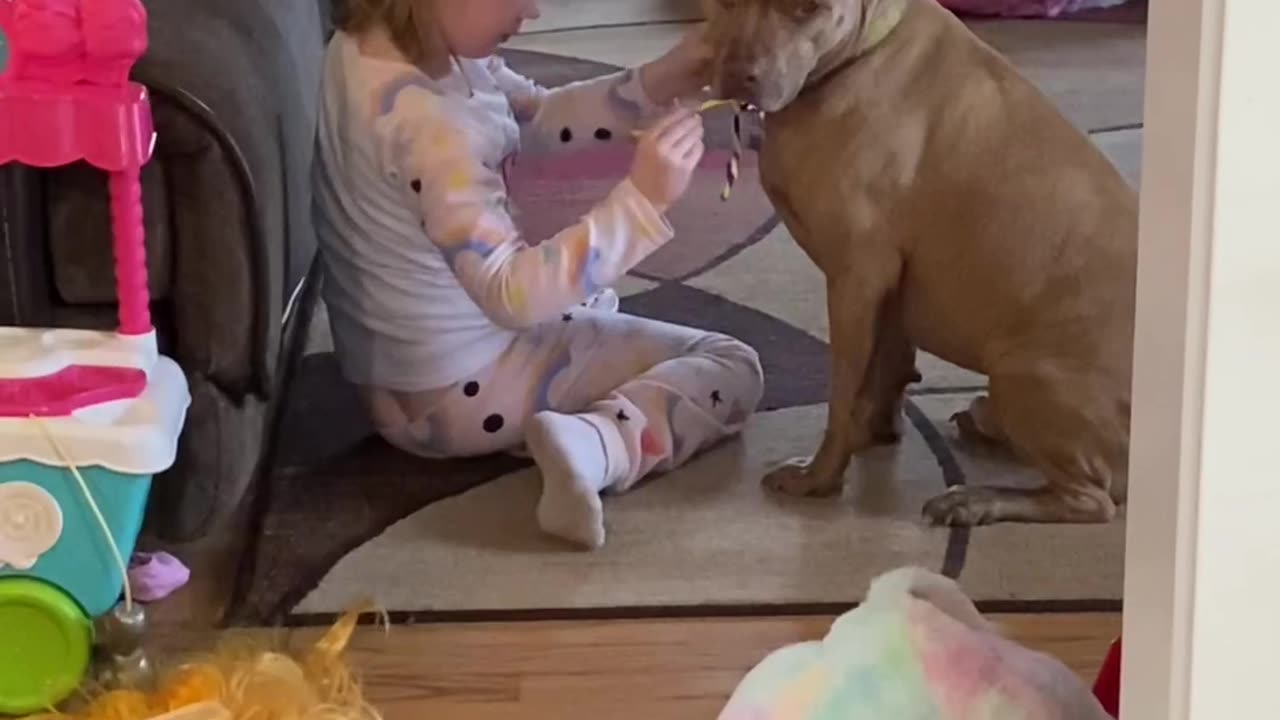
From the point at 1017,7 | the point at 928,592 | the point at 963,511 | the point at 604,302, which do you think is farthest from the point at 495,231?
the point at 1017,7

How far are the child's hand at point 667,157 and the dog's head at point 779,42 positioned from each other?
57 mm

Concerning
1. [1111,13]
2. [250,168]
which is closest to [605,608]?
[250,168]

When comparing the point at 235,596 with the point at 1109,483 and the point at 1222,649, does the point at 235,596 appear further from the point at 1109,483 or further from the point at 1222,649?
the point at 1222,649

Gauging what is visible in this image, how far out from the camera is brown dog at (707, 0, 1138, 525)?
1.71 m

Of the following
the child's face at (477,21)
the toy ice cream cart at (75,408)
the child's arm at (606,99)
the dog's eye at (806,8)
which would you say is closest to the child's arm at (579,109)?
the child's arm at (606,99)

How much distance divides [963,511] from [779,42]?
506mm

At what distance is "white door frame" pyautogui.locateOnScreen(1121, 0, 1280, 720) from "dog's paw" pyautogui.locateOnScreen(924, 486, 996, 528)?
2.87 feet

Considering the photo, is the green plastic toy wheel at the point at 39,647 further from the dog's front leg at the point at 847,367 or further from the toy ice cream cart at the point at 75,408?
the dog's front leg at the point at 847,367

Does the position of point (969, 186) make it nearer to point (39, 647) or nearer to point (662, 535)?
point (662, 535)

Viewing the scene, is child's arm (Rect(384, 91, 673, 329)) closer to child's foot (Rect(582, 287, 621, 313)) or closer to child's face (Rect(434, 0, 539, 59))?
child's face (Rect(434, 0, 539, 59))

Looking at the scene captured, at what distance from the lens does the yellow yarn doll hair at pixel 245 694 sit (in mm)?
1408

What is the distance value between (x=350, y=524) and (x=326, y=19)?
3.24ft

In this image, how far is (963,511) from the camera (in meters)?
1.76

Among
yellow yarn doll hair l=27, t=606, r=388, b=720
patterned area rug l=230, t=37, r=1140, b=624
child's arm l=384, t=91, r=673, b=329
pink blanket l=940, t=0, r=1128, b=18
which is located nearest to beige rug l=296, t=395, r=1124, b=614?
patterned area rug l=230, t=37, r=1140, b=624
